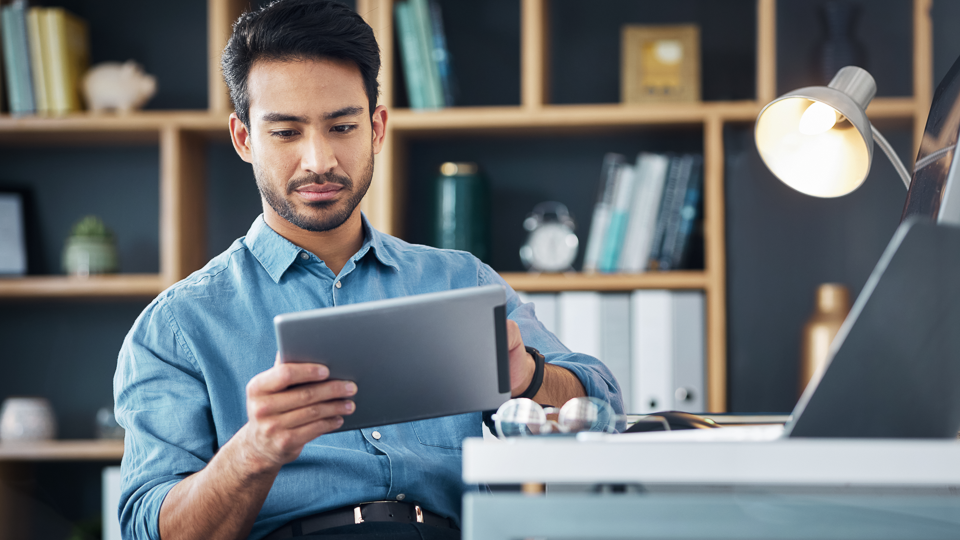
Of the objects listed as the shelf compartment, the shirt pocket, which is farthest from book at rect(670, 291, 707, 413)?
the shirt pocket

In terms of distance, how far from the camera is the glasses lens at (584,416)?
0.63 m

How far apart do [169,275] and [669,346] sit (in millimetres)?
1349

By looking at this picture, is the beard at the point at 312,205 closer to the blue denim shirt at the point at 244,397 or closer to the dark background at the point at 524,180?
the blue denim shirt at the point at 244,397

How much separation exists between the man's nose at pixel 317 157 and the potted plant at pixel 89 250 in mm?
1392

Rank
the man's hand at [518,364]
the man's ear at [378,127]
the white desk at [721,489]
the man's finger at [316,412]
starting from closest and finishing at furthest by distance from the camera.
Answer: the white desk at [721,489]
the man's finger at [316,412]
the man's hand at [518,364]
the man's ear at [378,127]

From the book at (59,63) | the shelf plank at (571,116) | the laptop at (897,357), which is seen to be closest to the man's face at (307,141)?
the laptop at (897,357)

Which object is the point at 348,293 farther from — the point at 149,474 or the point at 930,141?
the point at 930,141

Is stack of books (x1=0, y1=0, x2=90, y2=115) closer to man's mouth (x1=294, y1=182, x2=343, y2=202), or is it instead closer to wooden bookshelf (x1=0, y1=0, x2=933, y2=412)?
wooden bookshelf (x1=0, y1=0, x2=933, y2=412)

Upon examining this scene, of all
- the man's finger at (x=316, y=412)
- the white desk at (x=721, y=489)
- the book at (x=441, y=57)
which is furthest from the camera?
the book at (x=441, y=57)

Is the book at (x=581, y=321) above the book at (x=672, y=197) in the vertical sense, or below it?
below

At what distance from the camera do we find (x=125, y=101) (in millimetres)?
2355

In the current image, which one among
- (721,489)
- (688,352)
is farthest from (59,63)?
(721,489)

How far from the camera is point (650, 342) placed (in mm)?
2168

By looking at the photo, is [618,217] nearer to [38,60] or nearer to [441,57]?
[441,57]
